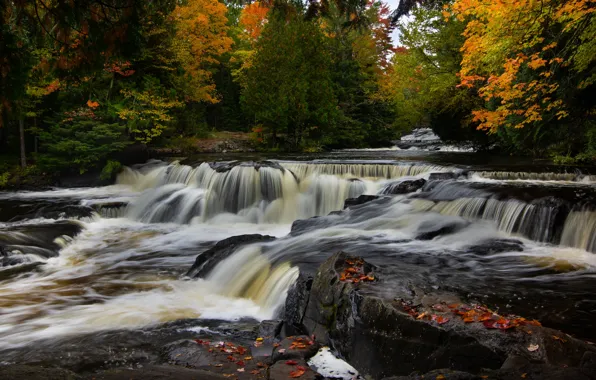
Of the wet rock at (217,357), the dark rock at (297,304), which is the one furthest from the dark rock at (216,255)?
the wet rock at (217,357)

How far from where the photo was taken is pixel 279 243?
7.57 m

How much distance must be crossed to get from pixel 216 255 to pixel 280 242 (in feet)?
3.82

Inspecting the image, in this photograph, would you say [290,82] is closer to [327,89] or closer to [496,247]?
[327,89]

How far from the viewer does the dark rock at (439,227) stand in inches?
301

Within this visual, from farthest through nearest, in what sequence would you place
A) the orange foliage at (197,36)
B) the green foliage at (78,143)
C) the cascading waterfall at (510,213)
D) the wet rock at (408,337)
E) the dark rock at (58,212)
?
the orange foliage at (197,36), the green foliage at (78,143), the dark rock at (58,212), the cascading waterfall at (510,213), the wet rock at (408,337)

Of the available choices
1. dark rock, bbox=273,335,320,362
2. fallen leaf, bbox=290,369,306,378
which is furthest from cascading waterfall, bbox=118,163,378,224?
fallen leaf, bbox=290,369,306,378

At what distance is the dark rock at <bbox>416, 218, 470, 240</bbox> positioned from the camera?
301 inches

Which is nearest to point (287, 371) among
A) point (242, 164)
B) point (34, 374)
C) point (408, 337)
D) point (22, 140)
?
point (408, 337)

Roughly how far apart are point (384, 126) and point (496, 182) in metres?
17.3

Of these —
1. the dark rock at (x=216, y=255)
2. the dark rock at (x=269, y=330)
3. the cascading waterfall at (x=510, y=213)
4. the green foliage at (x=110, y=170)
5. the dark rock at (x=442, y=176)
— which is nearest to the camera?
the dark rock at (x=269, y=330)

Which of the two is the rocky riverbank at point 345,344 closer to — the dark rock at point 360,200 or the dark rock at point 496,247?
the dark rock at point 496,247

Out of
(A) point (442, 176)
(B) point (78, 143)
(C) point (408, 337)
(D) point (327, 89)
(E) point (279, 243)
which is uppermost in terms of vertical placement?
(D) point (327, 89)

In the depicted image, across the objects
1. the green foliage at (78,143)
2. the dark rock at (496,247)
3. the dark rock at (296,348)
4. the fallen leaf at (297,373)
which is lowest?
the dark rock at (296,348)

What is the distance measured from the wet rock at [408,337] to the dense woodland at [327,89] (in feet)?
10.8
